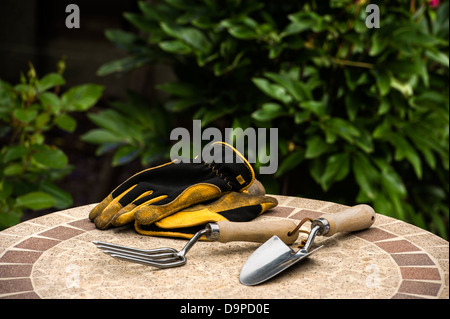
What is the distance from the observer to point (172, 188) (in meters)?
1.36

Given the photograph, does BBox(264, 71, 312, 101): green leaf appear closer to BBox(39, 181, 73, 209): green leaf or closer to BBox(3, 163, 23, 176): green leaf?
BBox(39, 181, 73, 209): green leaf

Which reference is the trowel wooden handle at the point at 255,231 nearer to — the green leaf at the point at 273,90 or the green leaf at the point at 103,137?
the green leaf at the point at 273,90

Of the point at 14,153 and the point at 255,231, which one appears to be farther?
the point at 14,153

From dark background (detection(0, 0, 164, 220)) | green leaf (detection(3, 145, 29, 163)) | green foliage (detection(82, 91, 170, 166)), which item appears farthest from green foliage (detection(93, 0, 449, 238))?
dark background (detection(0, 0, 164, 220))

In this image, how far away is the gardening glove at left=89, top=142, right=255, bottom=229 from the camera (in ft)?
4.24

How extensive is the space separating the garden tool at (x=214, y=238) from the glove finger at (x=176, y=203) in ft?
0.49

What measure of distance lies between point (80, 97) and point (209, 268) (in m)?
1.49

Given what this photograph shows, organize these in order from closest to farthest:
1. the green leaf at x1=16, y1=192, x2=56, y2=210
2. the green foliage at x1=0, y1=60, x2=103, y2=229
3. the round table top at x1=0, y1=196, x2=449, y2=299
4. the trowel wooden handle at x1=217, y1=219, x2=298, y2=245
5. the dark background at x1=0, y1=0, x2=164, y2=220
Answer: the round table top at x1=0, y1=196, x2=449, y2=299
the trowel wooden handle at x1=217, y1=219, x2=298, y2=245
the green leaf at x1=16, y1=192, x2=56, y2=210
the green foliage at x1=0, y1=60, x2=103, y2=229
the dark background at x1=0, y1=0, x2=164, y2=220

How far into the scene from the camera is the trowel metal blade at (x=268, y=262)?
103 cm

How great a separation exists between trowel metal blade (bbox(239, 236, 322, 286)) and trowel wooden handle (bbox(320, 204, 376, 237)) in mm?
155

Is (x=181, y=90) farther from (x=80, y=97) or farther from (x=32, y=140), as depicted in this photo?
(x=32, y=140)

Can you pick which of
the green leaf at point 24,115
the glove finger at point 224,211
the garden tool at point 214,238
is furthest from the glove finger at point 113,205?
the green leaf at point 24,115

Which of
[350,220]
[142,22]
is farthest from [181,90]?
[350,220]
